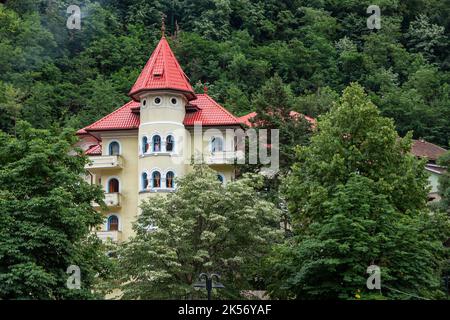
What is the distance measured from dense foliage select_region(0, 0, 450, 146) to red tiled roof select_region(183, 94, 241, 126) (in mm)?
23589

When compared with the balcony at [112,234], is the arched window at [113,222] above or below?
above

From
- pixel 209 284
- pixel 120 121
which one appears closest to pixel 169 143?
pixel 120 121

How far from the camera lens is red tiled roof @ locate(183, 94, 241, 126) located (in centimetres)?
6200

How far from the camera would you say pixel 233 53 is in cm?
11119

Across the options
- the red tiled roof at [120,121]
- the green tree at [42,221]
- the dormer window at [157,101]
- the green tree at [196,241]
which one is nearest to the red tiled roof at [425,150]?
the red tiled roof at [120,121]

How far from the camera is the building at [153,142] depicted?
2400 inches

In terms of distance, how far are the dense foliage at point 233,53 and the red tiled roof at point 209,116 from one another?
23589 millimetres

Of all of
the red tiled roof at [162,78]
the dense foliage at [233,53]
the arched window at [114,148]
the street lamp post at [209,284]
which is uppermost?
the dense foliage at [233,53]

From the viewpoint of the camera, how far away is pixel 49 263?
37969 millimetres

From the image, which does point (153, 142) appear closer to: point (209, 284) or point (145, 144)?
point (145, 144)

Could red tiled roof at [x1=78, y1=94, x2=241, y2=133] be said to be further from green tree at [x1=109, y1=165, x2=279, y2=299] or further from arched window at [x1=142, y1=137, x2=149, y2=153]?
green tree at [x1=109, y1=165, x2=279, y2=299]

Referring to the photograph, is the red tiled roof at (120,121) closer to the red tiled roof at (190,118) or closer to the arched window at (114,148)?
the red tiled roof at (190,118)
